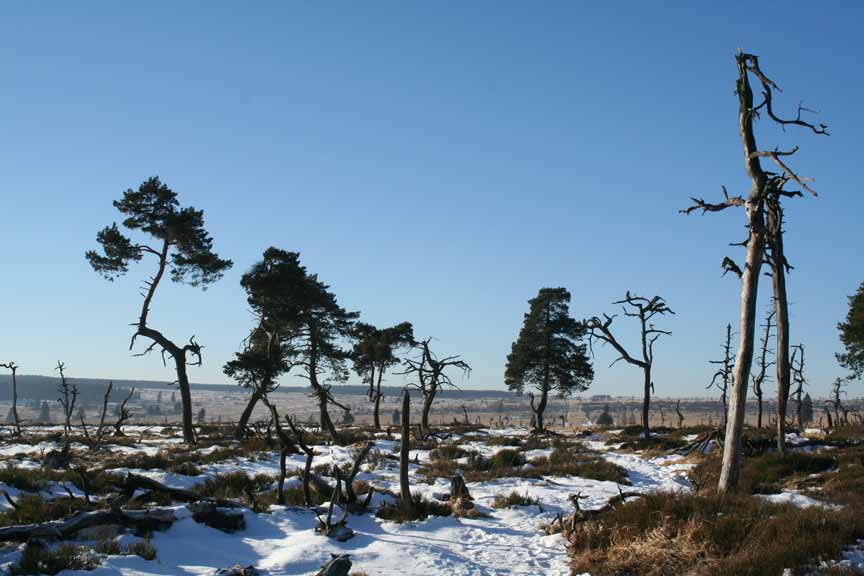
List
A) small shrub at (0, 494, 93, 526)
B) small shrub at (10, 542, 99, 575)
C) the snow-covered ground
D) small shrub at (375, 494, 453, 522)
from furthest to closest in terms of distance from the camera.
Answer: small shrub at (375, 494, 453, 522)
small shrub at (0, 494, 93, 526)
the snow-covered ground
small shrub at (10, 542, 99, 575)

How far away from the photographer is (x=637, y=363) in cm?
2738

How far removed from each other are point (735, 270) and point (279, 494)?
997 cm

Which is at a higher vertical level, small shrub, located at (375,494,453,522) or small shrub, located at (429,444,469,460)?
small shrub, located at (375,494,453,522)

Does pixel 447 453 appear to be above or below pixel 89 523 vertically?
below

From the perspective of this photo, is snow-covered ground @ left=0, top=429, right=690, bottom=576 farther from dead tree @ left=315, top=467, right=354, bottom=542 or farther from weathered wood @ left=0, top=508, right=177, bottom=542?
weathered wood @ left=0, top=508, right=177, bottom=542

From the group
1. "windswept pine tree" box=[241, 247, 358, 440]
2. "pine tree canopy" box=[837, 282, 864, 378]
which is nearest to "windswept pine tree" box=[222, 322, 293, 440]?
"windswept pine tree" box=[241, 247, 358, 440]

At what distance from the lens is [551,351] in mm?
40812

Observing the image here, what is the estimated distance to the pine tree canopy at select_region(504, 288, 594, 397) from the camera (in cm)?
4088

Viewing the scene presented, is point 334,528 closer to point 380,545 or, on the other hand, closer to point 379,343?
point 380,545

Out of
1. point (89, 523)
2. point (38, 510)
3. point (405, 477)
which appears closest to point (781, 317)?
point (405, 477)

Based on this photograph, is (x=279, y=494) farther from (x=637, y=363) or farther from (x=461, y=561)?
(x=637, y=363)

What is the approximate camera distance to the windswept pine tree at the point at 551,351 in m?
40.9

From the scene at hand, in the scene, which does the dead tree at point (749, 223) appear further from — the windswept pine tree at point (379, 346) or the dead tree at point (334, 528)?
the windswept pine tree at point (379, 346)

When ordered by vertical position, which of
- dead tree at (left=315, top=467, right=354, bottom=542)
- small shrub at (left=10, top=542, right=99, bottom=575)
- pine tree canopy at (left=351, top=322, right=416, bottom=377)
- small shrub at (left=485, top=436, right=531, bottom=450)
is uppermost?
pine tree canopy at (left=351, top=322, right=416, bottom=377)
